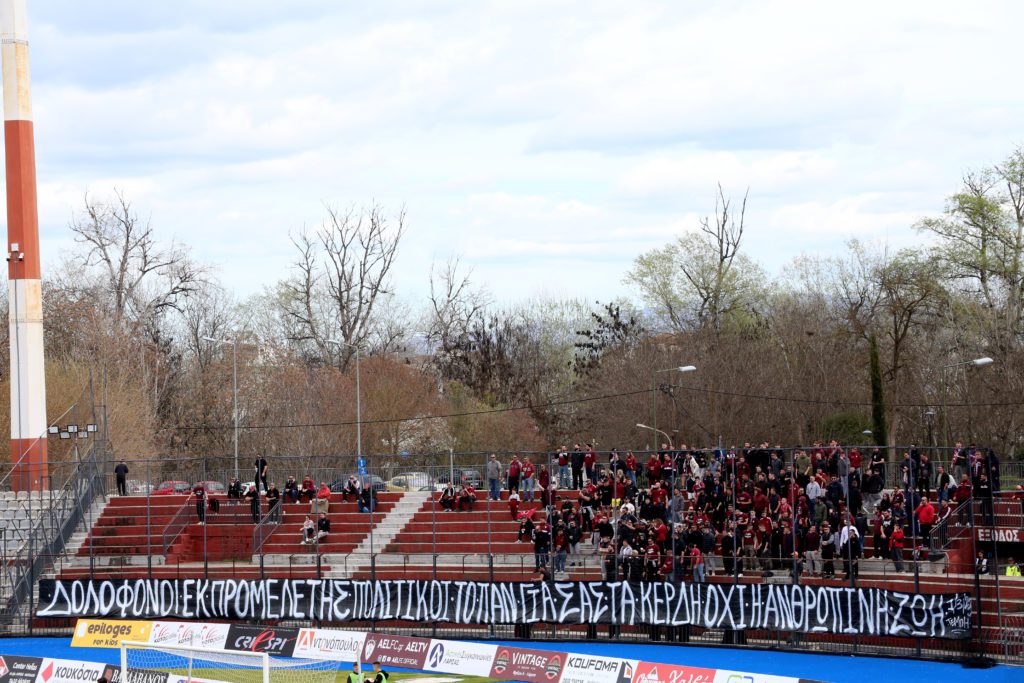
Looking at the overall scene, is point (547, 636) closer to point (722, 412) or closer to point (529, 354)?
point (722, 412)

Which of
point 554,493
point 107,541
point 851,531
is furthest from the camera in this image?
point 107,541

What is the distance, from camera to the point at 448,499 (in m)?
39.9

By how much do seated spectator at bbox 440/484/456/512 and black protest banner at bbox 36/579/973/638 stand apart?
6.39 metres

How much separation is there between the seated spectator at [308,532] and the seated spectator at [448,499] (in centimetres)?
422

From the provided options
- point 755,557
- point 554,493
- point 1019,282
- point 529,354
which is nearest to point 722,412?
point 1019,282

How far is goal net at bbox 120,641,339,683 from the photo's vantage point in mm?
23531

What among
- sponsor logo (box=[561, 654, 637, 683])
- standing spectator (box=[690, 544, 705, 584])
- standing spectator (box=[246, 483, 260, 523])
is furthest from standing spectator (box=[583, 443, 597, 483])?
sponsor logo (box=[561, 654, 637, 683])

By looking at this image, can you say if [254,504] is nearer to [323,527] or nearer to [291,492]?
[291,492]

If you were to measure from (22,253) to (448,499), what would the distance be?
19058 millimetres

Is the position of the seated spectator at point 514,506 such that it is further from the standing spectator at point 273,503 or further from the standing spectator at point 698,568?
the standing spectator at point 273,503

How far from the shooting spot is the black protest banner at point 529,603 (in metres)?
29.0

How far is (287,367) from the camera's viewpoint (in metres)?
78.7

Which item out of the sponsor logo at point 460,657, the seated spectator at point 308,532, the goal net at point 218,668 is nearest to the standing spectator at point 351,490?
the seated spectator at point 308,532

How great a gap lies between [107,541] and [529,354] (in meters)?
52.5
